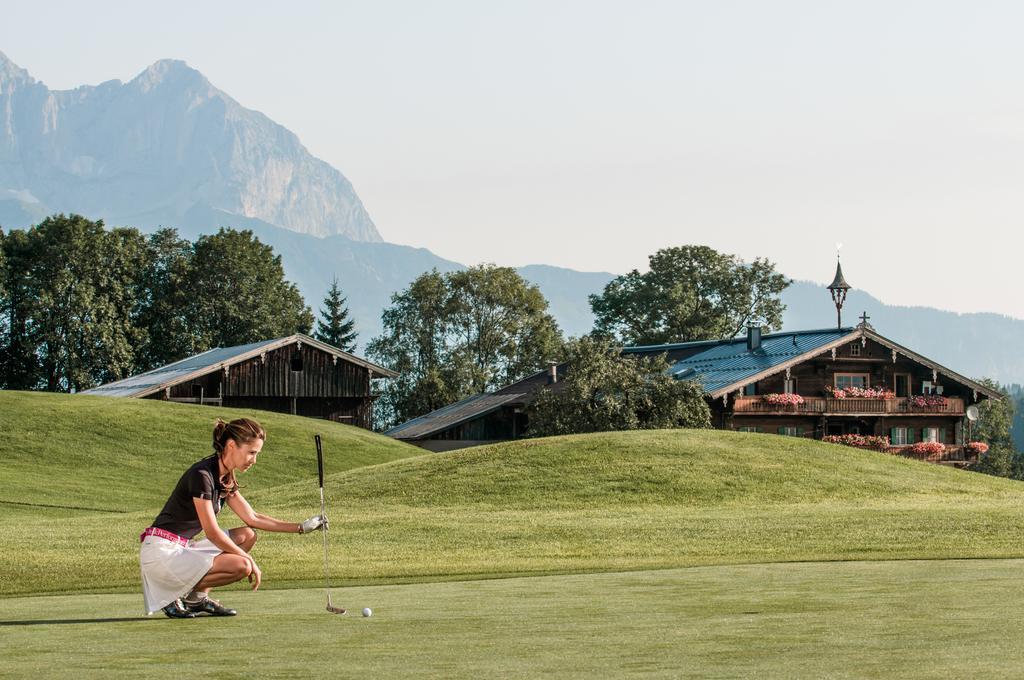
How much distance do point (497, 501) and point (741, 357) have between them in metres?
42.8

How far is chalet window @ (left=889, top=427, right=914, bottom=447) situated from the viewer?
81062 millimetres

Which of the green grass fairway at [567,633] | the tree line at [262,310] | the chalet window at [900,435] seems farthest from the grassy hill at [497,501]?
the tree line at [262,310]

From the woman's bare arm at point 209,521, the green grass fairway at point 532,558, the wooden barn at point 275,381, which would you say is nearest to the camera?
the green grass fairway at point 532,558

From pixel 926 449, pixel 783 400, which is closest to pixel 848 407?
pixel 926 449

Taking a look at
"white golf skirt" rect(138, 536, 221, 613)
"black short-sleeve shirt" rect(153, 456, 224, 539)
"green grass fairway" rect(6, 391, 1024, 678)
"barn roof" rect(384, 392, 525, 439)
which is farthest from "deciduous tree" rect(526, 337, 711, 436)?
"white golf skirt" rect(138, 536, 221, 613)

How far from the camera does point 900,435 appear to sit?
81.3 m

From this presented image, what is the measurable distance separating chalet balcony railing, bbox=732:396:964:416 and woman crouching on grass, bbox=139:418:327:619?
63.1 meters

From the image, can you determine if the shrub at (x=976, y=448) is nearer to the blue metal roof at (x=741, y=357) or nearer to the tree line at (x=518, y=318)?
the blue metal roof at (x=741, y=357)

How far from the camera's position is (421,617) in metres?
12.2

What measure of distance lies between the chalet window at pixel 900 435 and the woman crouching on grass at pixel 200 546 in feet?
237

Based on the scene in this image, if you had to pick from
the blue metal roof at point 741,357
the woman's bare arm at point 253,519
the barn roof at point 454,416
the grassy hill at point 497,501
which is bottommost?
the grassy hill at point 497,501

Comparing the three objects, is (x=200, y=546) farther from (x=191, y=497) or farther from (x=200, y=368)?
(x=200, y=368)

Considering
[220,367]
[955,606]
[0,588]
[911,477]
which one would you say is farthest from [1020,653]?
[220,367]

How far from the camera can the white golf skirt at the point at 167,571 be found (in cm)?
1234
